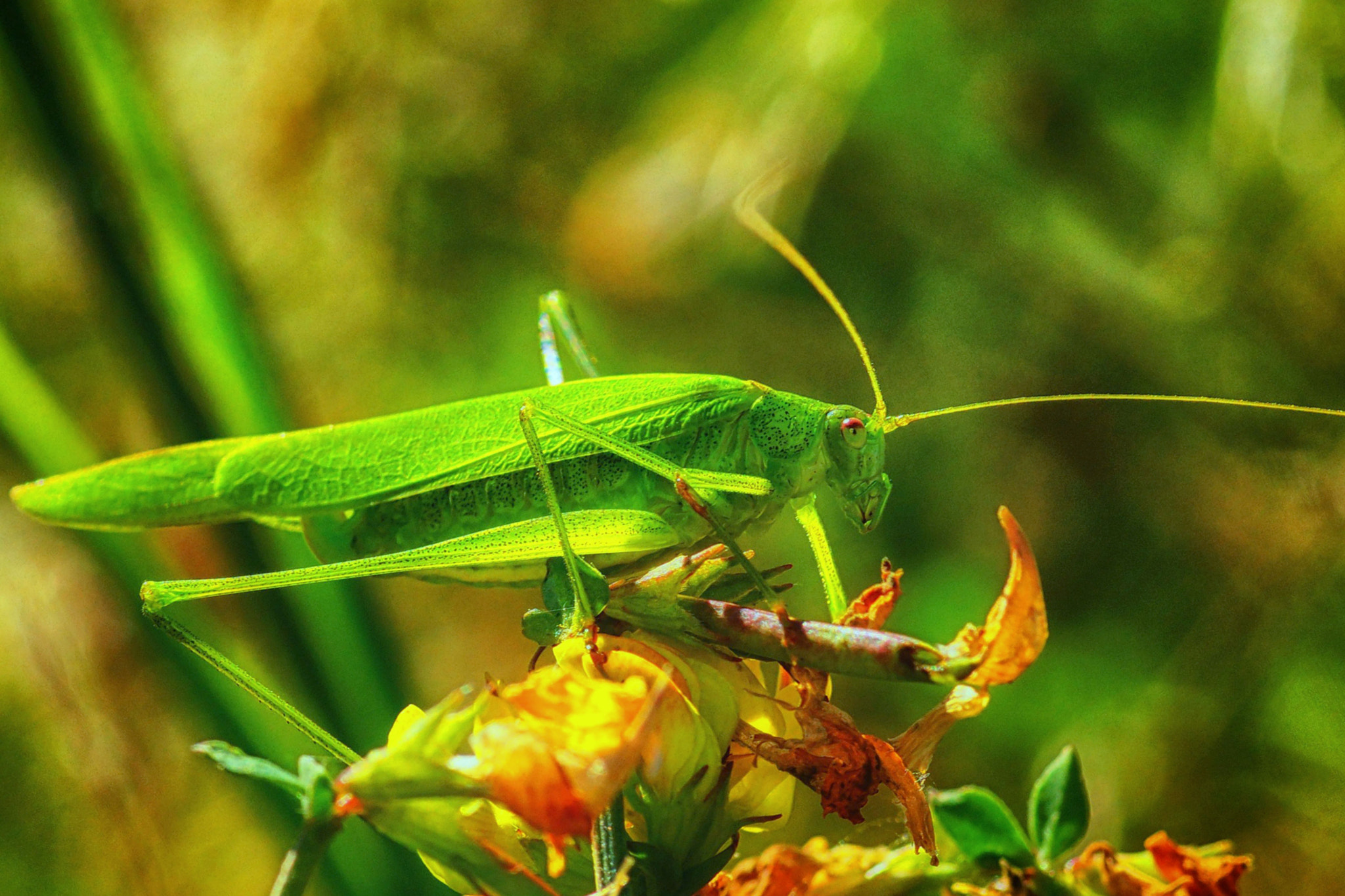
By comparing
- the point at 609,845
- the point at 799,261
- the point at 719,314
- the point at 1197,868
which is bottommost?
the point at 1197,868

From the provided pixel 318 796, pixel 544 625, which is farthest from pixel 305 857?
pixel 544 625

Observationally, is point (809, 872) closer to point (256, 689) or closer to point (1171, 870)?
point (1171, 870)

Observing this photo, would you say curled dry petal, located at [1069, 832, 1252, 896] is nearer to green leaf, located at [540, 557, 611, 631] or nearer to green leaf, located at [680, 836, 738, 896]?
green leaf, located at [680, 836, 738, 896]

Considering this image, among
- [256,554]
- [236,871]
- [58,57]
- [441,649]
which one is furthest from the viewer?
[441,649]

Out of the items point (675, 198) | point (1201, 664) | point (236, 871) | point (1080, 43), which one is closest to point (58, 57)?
point (675, 198)

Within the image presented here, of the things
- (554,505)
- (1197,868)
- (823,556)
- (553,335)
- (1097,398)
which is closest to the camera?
(1197,868)

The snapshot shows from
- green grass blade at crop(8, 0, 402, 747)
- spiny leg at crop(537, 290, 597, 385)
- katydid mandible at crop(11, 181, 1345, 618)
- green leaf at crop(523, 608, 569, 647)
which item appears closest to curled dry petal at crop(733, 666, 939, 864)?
green leaf at crop(523, 608, 569, 647)

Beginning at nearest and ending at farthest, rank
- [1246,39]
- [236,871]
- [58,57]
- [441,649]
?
[58,57]
[1246,39]
[236,871]
[441,649]

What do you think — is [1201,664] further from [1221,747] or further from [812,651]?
[812,651]
